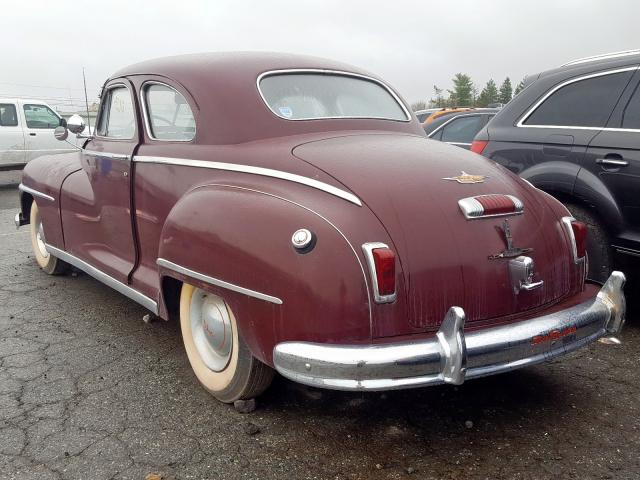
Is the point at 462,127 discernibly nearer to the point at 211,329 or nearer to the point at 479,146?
the point at 479,146

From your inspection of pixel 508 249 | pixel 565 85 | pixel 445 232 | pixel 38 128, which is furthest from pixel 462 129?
pixel 38 128

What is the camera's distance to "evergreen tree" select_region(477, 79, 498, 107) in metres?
91.2

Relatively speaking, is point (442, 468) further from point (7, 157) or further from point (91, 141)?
point (7, 157)

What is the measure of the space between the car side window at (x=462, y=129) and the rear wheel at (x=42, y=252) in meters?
5.23

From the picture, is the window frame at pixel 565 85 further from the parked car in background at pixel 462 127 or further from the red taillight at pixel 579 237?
the parked car in background at pixel 462 127

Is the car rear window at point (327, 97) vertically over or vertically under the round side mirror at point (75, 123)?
over

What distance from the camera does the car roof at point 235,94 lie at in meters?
3.05

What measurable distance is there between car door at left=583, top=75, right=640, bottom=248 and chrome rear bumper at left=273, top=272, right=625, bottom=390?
1.63 metres

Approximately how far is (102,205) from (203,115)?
114 cm

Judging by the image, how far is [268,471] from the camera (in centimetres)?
235

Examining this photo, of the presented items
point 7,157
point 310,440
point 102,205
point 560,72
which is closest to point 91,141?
point 102,205

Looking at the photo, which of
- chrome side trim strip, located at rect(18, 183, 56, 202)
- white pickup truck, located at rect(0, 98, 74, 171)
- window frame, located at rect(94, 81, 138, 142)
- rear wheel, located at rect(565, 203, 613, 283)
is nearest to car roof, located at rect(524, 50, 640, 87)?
rear wheel, located at rect(565, 203, 613, 283)

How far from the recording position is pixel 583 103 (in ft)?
13.5

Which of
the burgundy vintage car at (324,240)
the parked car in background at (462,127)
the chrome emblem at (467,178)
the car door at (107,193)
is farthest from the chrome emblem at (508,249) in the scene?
the parked car in background at (462,127)
